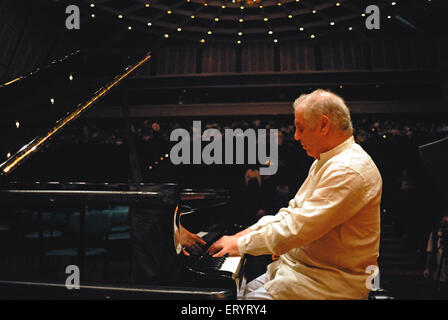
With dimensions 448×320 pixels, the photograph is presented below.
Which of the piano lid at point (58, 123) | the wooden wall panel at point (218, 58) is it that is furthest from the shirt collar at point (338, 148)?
the wooden wall panel at point (218, 58)

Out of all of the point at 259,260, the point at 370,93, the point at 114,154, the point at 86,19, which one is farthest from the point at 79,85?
the point at 370,93

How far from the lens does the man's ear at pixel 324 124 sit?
1.50 m

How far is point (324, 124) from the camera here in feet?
4.95

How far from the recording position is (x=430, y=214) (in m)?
5.36

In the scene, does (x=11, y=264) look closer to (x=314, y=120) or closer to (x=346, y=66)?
(x=314, y=120)

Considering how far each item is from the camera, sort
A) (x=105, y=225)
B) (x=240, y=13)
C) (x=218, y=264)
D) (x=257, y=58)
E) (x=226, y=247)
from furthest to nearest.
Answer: (x=257, y=58)
(x=240, y=13)
(x=105, y=225)
(x=218, y=264)
(x=226, y=247)

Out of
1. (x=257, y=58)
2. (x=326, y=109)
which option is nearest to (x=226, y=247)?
(x=326, y=109)

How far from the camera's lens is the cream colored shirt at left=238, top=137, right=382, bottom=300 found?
133 centimetres

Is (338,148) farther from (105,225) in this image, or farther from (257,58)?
(257,58)

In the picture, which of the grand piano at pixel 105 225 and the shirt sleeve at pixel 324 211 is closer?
the grand piano at pixel 105 225

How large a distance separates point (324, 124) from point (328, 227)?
492 millimetres

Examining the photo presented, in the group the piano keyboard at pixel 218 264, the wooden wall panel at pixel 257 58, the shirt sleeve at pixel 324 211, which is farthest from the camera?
the wooden wall panel at pixel 257 58

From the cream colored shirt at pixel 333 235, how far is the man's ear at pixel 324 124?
0.13m

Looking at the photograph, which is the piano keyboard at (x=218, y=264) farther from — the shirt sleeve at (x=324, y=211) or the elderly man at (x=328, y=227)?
the shirt sleeve at (x=324, y=211)
